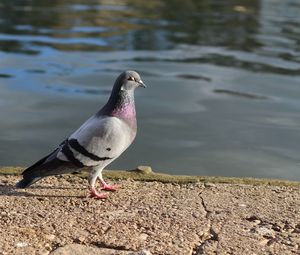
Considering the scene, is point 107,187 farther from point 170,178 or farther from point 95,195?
point 170,178

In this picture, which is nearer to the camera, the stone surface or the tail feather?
the stone surface

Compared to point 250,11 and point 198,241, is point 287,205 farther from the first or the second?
point 250,11

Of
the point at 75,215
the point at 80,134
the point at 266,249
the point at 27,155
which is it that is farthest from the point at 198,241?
the point at 27,155

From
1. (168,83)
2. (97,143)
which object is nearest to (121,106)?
(97,143)

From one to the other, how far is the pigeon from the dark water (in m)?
1.51

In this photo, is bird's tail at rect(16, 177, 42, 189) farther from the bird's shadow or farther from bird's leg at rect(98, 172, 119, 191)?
bird's leg at rect(98, 172, 119, 191)

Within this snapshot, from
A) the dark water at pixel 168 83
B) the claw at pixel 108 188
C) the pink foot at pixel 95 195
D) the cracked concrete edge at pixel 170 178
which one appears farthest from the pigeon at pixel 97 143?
the dark water at pixel 168 83

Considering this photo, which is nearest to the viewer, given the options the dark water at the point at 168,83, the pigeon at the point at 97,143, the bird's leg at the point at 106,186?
the pigeon at the point at 97,143

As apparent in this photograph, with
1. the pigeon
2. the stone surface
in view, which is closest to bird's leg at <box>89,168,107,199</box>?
the pigeon

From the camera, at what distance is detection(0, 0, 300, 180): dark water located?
633 centimetres

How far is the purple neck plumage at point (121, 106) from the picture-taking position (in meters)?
4.42

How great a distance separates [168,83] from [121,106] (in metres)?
4.59

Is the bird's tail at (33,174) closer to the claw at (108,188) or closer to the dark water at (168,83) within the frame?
the claw at (108,188)

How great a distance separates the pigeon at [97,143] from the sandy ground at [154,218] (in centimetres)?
19
